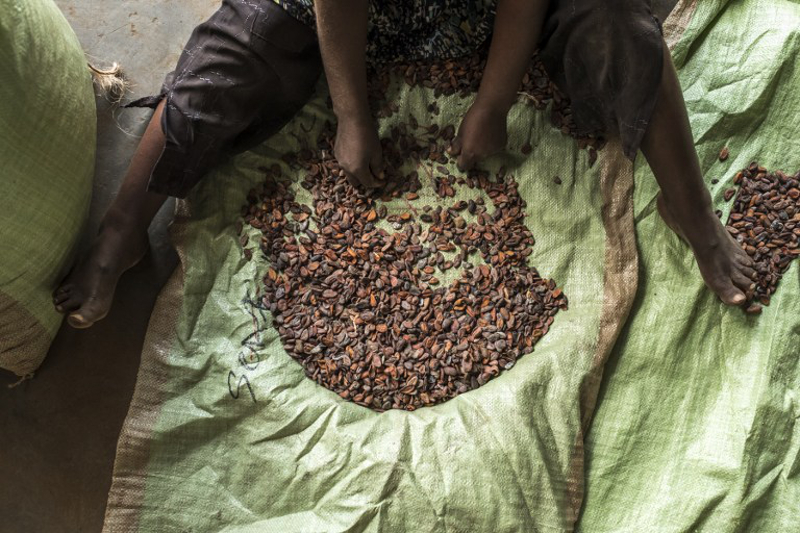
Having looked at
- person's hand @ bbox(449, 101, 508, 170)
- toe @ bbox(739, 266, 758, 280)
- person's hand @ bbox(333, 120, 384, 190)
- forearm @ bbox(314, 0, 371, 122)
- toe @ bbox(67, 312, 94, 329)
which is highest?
forearm @ bbox(314, 0, 371, 122)

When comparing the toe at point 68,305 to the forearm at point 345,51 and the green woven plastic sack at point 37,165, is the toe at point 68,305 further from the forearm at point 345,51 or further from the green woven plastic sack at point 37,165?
the forearm at point 345,51

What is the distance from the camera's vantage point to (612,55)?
141cm

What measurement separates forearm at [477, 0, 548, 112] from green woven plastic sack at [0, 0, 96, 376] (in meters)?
0.90

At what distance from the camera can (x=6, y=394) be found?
5.68ft

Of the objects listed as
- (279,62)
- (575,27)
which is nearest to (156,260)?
(279,62)

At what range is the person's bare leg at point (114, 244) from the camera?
160cm

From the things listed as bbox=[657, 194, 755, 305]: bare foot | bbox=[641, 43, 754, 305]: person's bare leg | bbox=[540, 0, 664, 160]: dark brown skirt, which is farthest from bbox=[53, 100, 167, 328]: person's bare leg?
bbox=[657, 194, 755, 305]: bare foot

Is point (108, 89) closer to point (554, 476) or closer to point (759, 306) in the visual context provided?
point (554, 476)

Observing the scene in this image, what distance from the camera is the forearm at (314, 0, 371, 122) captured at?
1423mm

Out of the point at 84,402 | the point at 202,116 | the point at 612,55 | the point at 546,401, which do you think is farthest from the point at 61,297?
the point at 612,55

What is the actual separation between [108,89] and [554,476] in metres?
1.43

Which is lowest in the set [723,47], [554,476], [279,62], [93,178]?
[554,476]

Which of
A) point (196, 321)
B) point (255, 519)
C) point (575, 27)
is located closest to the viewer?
point (575, 27)

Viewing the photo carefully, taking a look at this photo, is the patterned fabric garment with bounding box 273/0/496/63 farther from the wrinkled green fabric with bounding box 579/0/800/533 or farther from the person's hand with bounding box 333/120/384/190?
the wrinkled green fabric with bounding box 579/0/800/533
